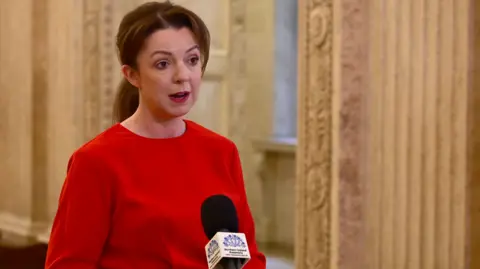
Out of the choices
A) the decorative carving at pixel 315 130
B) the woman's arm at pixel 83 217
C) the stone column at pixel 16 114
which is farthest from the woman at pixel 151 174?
the stone column at pixel 16 114

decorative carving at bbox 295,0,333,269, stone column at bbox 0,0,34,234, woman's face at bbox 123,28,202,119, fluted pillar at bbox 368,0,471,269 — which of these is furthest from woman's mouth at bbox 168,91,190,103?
stone column at bbox 0,0,34,234

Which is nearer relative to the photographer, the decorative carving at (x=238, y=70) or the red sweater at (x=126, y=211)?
the red sweater at (x=126, y=211)

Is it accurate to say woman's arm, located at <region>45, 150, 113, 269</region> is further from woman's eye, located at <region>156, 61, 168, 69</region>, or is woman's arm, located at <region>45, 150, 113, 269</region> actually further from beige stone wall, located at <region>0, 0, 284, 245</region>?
beige stone wall, located at <region>0, 0, 284, 245</region>

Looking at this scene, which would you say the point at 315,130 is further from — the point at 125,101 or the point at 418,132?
the point at 125,101

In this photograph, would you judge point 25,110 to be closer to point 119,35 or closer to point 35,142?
point 35,142

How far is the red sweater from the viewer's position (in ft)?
4.88

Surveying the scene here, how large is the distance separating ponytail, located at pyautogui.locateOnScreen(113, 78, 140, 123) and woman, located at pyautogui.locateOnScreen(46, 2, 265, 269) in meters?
0.06

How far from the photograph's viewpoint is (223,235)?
4.43 ft

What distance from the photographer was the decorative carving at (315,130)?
3268 millimetres

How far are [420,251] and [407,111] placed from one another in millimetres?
501

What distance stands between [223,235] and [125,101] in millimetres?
502

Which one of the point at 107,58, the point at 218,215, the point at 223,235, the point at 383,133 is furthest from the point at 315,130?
the point at 223,235

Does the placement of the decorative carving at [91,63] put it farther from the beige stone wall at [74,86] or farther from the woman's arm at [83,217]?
the woman's arm at [83,217]

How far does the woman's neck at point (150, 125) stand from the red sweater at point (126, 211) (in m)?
0.03
